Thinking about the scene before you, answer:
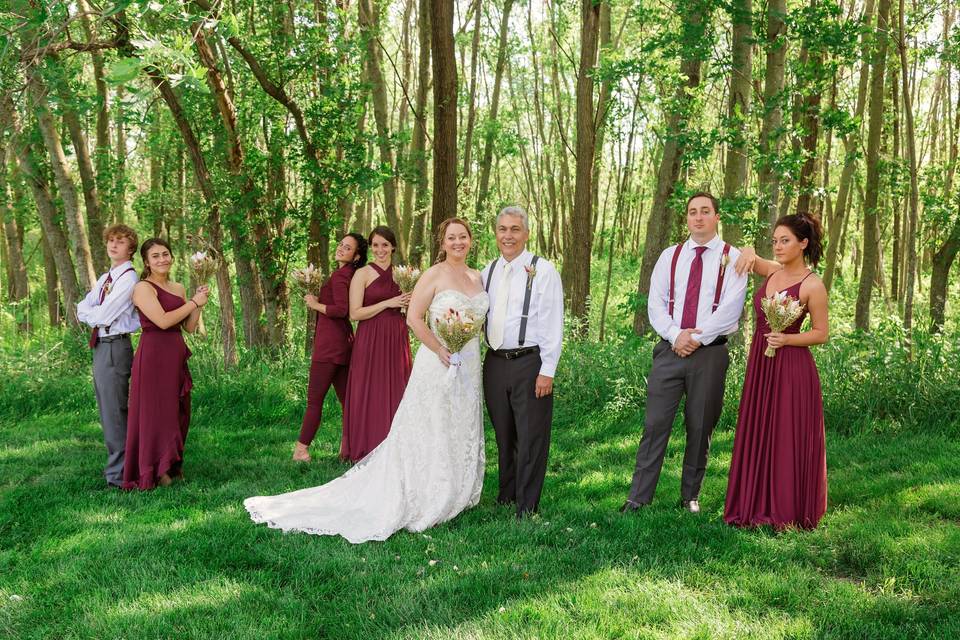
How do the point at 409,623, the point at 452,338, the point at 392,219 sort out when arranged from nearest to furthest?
the point at 409,623 → the point at 452,338 → the point at 392,219

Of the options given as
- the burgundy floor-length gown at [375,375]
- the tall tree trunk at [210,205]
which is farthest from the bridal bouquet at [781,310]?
the tall tree trunk at [210,205]

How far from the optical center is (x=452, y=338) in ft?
17.0

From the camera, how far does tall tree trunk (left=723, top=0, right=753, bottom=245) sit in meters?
7.73

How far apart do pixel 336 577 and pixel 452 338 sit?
1721 millimetres

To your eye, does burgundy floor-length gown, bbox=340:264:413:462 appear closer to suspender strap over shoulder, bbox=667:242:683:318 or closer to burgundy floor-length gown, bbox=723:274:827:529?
suspender strap over shoulder, bbox=667:242:683:318

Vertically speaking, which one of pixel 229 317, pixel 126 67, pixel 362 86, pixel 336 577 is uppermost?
pixel 362 86

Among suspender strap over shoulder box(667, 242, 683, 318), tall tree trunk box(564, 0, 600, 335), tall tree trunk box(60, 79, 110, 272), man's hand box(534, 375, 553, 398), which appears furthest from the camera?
tall tree trunk box(60, 79, 110, 272)

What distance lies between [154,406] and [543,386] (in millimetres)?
3329

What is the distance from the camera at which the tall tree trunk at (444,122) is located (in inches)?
340

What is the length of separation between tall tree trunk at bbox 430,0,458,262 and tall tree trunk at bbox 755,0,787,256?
342 cm

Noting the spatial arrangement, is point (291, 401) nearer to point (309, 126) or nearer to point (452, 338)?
point (309, 126)

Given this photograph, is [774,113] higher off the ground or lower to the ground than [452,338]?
higher

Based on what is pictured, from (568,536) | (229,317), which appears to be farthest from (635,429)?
(229,317)

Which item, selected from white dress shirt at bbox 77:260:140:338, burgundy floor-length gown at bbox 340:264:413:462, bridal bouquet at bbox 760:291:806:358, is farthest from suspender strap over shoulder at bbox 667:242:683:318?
white dress shirt at bbox 77:260:140:338
